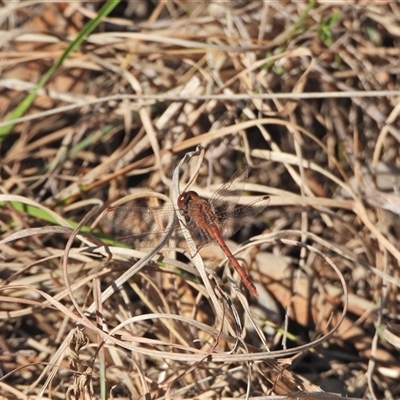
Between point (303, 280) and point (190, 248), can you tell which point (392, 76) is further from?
point (190, 248)

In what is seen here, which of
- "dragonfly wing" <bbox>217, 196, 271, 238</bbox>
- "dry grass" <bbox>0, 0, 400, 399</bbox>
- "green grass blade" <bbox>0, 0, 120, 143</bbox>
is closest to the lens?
"dry grass" <bbox>0, 0, 400, 399</bbox>

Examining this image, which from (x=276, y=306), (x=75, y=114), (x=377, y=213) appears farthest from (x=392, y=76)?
(x=75, y=114)

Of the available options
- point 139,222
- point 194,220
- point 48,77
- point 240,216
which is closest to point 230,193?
point 240,216

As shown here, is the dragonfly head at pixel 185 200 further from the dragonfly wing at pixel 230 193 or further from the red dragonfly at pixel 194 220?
the dragonfly wing at pixel 230 193

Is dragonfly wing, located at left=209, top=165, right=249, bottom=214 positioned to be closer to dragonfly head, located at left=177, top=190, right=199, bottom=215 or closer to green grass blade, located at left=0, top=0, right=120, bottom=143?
dragonfly head, located at left=177, top=190, right=199, bottom=215

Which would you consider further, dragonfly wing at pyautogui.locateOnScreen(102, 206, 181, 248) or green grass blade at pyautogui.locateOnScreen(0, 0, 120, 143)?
green grass blade at pyautogui.locateOnScreen(0, 0, 120, 143)

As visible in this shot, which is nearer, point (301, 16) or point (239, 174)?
point (239, 174)

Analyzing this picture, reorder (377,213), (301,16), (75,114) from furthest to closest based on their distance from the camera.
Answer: (75,114), (301,16), (377,213)

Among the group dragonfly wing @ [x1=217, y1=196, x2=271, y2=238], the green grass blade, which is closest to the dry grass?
the green grass blade
